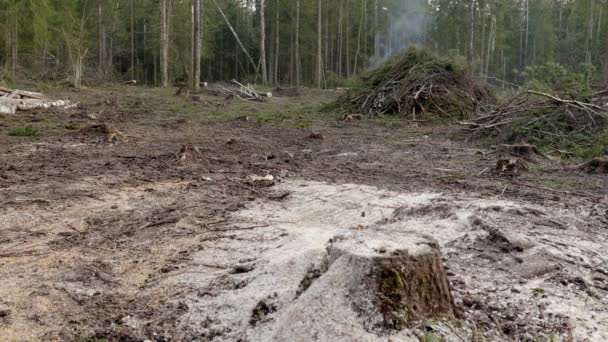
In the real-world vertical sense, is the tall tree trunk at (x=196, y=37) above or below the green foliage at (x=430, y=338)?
above

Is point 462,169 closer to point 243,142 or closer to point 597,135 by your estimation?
point 597,135

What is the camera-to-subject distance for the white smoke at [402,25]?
41188mm

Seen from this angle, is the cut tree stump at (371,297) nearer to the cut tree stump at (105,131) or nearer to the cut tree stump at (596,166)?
the cut tree stump at (596,166)

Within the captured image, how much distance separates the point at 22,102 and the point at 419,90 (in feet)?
29.8

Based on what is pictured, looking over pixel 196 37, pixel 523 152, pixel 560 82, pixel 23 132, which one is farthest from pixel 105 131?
pixel 196 37

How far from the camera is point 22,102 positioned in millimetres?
12172

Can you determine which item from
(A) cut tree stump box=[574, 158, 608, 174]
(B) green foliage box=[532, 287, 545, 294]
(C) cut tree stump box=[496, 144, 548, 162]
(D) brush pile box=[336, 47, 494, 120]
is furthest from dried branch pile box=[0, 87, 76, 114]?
(B) green foliage box=[532, 287, 545, 294]

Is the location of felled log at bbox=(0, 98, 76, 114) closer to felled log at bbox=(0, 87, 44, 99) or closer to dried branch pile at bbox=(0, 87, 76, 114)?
dried branch pile at bbox=(0, 87, 76, 114)

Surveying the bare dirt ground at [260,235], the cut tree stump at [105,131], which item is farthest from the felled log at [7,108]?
the cut tree stump at [105,131]

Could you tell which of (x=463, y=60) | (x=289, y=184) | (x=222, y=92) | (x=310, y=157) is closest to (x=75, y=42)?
(x=222, y=92)

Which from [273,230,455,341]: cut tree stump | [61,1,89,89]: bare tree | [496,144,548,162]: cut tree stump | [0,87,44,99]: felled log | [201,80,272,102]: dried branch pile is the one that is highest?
[61,1,89,89]: bare tree

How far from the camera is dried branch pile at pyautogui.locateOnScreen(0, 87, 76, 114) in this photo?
11.3 meters

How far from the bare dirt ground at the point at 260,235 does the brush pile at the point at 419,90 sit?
4.60 m

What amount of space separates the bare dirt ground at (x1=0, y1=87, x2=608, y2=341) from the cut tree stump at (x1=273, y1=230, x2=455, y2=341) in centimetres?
1
